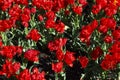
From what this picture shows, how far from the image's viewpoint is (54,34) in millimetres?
5711

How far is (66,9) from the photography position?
620 centimetres

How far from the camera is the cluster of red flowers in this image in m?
4.34

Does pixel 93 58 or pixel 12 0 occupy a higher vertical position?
pixel 12 0

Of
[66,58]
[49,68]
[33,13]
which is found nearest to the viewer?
[66,58]

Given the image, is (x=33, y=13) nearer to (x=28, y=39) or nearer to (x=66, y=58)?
(x=28, y=39)

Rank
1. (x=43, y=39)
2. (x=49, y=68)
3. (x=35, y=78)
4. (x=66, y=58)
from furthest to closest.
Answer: (x=43, y=39) < (x=49, y=68) < (x=66, y=58) < (x=35, y=78)

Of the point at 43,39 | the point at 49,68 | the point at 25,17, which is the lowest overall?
the point at 49,68

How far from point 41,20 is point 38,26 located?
142 mm

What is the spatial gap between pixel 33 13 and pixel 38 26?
376 millimetres

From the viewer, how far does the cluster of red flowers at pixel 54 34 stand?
434cm

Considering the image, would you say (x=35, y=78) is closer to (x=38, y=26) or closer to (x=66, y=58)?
(x=66, y=58)

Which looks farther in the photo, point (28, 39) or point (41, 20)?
point (41, 20)

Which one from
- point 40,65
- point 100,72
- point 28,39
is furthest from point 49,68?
point 100,72

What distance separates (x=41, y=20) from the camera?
5.73 m
